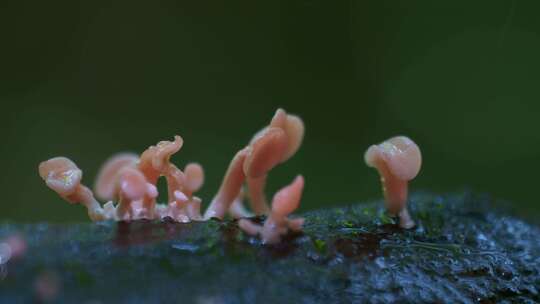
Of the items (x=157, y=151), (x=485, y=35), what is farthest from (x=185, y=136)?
(x=157, y=151)

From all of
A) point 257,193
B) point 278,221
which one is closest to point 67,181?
point 278,221

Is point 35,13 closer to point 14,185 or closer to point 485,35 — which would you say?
point 14,185

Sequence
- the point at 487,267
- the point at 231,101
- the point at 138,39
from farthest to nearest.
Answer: the point at 138,39, the point at 231,101, the point at 487,267

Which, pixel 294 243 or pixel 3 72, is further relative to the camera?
pixel 3 72

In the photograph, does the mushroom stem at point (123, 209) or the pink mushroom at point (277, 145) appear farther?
the pink mushroom at point (277, 145)

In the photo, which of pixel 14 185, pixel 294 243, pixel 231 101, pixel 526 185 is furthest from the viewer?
pixel 231 101

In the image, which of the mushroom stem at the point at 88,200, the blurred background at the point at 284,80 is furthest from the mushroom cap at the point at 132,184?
the blurred background at the point at 284,80

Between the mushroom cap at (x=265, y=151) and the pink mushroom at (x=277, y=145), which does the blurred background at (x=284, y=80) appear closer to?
the pink mushroom at (x=277, y=145)

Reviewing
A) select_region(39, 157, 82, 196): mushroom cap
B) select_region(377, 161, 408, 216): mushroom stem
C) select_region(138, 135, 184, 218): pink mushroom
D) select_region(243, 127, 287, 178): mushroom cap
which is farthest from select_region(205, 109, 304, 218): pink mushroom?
select_region(39, 157, 82, 196): mushroom cap
